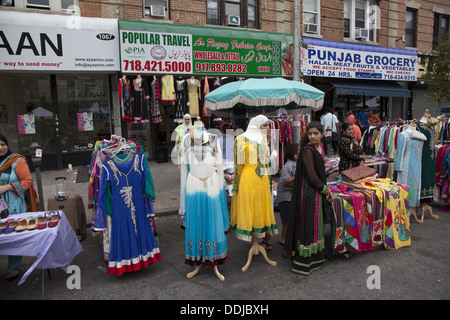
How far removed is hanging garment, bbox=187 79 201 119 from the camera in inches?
413

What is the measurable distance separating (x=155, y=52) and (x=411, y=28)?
46.9ft

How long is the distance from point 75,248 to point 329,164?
531 centimetres

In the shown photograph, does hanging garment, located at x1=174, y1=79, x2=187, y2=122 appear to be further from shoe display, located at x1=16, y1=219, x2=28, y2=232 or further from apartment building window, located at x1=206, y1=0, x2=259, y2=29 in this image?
shoe display, located at x1=16, y1=219, x2=28, y2=232

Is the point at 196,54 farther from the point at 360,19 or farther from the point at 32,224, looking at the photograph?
the point at 360,19

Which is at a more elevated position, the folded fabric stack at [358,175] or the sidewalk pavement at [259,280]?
the folded fabric stack at [358,175]

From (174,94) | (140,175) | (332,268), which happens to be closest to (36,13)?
(174,94)

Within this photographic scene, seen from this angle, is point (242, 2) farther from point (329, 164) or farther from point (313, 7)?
point (329, 164)

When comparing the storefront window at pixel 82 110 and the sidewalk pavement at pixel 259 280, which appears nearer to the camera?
the sidewalk pavement at pixel 259 280

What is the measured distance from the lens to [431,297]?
3451 mm

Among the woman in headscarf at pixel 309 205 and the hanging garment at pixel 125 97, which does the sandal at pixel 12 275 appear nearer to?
the woman in headscarf at pixel 309 205

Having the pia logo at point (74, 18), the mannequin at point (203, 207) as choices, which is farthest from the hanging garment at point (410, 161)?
the pia logo at point (74, 18)

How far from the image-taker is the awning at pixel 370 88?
13.7 m

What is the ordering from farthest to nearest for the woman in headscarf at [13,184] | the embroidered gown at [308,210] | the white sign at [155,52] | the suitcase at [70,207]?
the white sign at [155,52], the suitcase at [70,207], the woman in headscarf at [13,184], the embroidered gown at [308,210]

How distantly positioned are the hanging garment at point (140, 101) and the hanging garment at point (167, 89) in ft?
1.73
